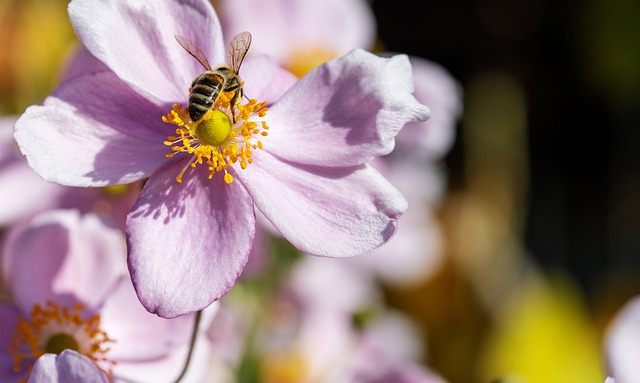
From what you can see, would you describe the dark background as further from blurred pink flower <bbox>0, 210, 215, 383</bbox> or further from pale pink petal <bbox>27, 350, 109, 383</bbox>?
pale pink petal <bbox>27, 350, 109, 383</bbox>

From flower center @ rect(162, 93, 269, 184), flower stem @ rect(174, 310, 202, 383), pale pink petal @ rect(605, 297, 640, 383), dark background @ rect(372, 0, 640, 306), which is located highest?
flower center @ rect(162, 93, 269, 184)

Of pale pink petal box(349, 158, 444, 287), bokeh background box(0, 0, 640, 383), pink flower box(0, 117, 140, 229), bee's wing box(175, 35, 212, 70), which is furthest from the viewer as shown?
bokeh background box(0, 0, 640, 383)

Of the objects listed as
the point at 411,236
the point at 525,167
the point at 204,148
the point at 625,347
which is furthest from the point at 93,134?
the point at 525,167

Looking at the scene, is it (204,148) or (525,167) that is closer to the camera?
Result: (204,148)

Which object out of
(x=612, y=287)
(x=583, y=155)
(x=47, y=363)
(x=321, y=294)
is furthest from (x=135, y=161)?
(x=583, y=155)

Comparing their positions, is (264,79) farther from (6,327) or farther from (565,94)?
(565,94)

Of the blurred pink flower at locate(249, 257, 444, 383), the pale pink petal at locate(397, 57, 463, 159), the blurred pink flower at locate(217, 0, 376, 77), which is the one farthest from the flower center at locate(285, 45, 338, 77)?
the blurred pink flower at locate(249, 257, 444, 383)

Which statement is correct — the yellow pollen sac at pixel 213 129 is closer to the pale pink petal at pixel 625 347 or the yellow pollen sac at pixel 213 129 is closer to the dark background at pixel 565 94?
the pale pink petal at pixel 625 347
